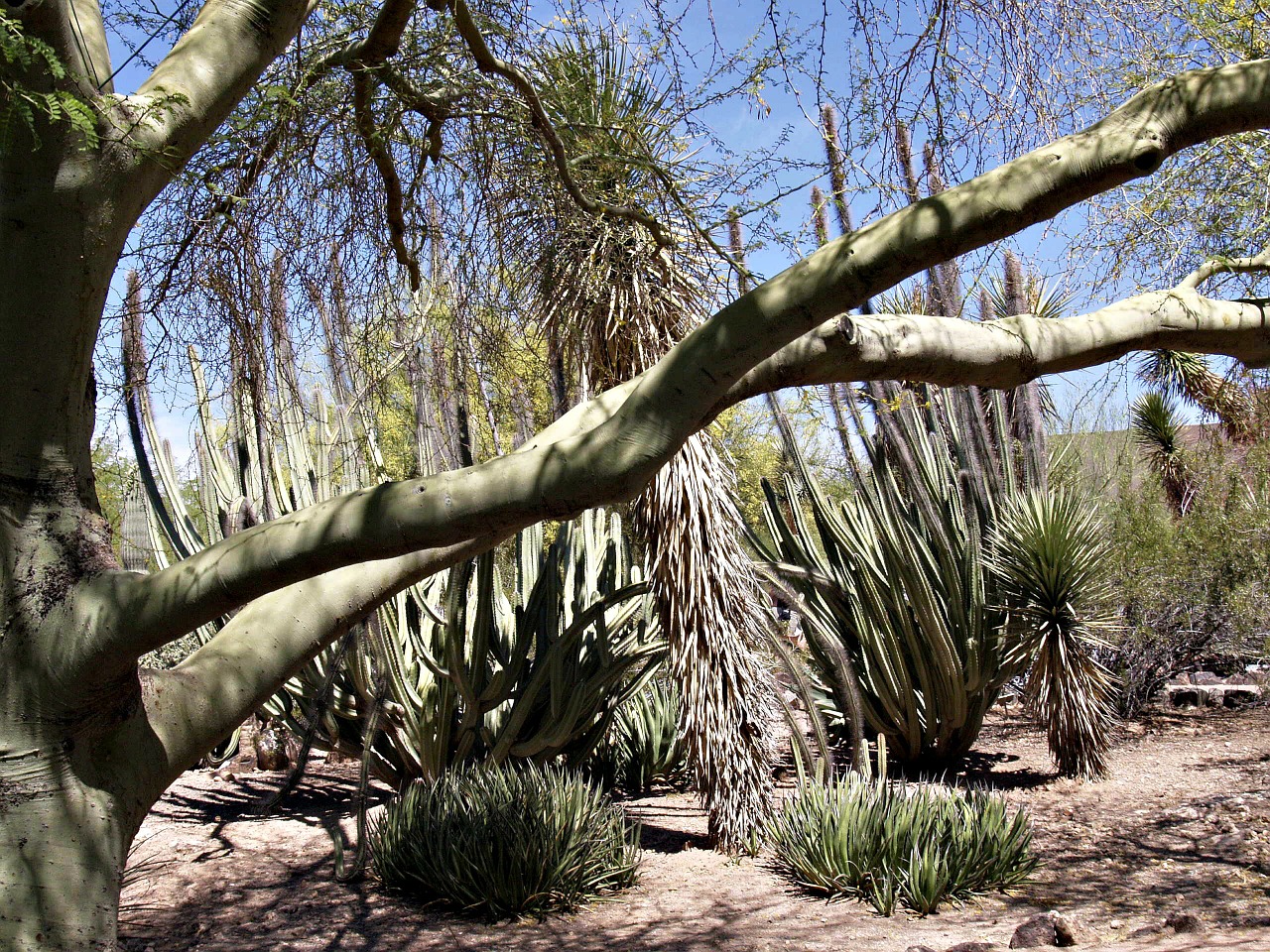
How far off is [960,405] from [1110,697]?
3454mm

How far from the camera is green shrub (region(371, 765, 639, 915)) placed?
6164mm

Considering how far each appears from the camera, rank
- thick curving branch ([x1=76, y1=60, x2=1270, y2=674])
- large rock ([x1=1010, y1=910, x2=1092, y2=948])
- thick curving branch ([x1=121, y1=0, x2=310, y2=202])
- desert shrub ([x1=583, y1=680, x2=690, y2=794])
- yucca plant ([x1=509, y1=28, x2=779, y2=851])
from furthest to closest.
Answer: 1. desert shrub ([x1=583, y1=680, x2=690, y2=794])
2. yucca plant ([x1=509, y1=28, x2=779, y2=851])
3. large rock ([x1=1010, y1=910, x2=1092, y2=948])
4. thick curving branch ([x1=121, y1=0, x2=310, y2=202])
5. thick curving branch ([x1=76, y1=60, x2=1270, y2=674])

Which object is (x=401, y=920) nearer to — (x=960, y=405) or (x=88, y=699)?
(x=88, y=699)

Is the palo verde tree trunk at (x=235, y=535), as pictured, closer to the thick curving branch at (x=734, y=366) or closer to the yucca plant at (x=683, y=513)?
the thick curving branch at (x=734, y=366)

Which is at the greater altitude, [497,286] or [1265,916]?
[497,286]

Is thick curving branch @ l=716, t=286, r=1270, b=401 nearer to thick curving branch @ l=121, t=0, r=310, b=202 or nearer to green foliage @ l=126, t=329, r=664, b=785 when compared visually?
thick curving branch @ l=121, t=0, r=310, b=202

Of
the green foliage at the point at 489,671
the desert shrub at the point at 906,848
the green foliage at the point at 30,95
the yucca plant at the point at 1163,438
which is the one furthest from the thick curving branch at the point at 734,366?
A: the yucca plant at the point at 1163,438

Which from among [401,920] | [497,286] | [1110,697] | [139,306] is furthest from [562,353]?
[1110,697]

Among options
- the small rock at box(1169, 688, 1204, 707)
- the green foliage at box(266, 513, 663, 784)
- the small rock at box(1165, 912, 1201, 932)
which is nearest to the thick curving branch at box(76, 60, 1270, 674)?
the small rock at box(1165, 912, 1201, 932)

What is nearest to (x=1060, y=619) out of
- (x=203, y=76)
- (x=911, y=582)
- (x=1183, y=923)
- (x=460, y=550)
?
(x=911, y=582)

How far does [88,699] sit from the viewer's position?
2.76 metres

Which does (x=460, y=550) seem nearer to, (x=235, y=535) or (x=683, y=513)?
(x=235, y=535)

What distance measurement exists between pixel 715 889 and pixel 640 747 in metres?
2.84

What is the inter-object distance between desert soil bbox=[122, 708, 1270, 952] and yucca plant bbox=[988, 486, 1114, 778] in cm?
40
